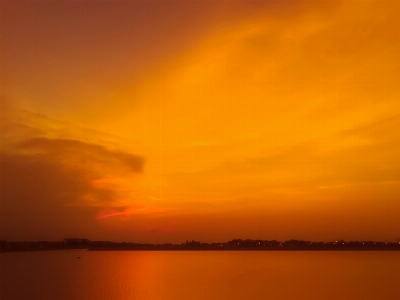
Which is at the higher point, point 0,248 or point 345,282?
point 0,248

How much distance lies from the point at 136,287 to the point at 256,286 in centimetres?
1169

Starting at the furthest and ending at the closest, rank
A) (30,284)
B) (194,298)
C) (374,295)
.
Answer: (30,284) < (374,295) < (194,298)

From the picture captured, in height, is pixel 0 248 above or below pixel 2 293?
above

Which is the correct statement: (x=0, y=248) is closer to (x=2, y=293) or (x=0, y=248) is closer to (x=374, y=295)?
(x=2, y=293)

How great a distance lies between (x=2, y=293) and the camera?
36000 millimetres

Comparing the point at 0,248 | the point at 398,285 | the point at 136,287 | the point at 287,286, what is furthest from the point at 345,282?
the point at 0,248

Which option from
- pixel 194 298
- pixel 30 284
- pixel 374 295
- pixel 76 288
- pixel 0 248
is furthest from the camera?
pixel 0 248

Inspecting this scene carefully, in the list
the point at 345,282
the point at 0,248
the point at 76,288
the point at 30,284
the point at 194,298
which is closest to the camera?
the point at 194,298

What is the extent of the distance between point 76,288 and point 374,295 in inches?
1048

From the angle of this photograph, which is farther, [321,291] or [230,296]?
[321,291]

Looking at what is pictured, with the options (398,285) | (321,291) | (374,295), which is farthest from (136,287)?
(398,285)

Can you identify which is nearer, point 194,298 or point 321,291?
point 194,298

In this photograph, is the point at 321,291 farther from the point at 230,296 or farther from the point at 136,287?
the point at 136,287

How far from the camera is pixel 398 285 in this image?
45.4m
